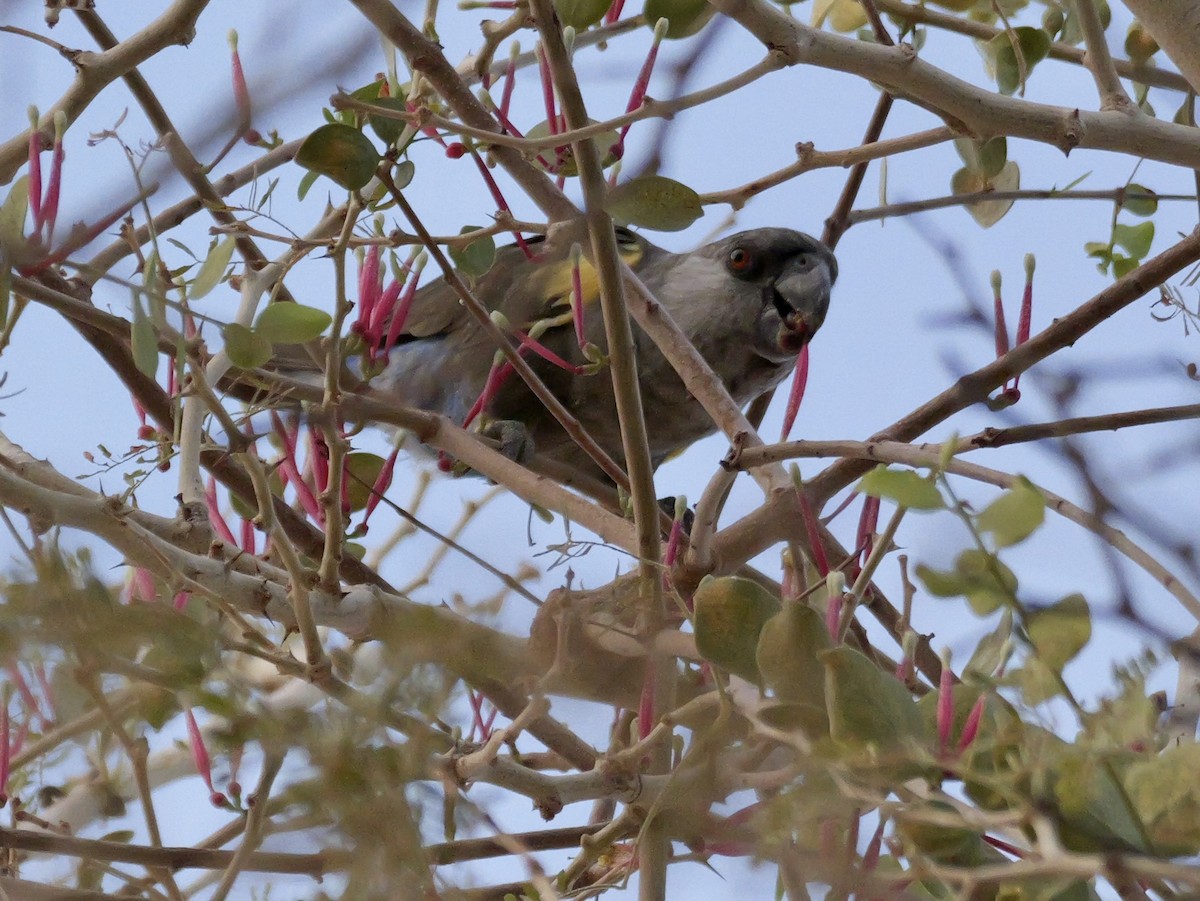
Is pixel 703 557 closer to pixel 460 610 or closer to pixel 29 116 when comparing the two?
pixel 460 610

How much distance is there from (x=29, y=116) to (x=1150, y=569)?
2.93 ft

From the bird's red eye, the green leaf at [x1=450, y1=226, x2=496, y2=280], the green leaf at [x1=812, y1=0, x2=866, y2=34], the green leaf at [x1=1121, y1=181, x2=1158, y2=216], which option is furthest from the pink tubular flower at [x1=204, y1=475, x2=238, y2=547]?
the bird's red eye

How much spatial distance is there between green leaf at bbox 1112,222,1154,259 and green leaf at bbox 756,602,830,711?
2.76 feet

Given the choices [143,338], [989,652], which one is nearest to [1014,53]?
[989,652]

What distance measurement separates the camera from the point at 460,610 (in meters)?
0.54

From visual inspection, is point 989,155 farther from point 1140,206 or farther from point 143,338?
point 143,338

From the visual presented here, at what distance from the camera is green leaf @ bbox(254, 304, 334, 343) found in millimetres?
808

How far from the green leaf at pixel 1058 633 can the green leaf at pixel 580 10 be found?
0.60 meters

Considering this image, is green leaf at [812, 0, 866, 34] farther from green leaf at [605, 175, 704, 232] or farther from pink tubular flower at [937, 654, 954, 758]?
pink tubular flower at [937, 654, 954, 758]

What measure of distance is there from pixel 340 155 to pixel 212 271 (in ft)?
0.38

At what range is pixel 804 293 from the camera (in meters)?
2.00

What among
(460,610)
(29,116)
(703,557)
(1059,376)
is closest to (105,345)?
(29,116)

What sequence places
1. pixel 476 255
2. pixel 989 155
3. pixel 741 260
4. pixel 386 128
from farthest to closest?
pixel 741 260
pixel 989 155
pixel 476 255
pixel 386 128

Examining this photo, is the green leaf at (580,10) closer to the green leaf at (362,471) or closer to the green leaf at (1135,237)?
the green leaf at (362,471)
